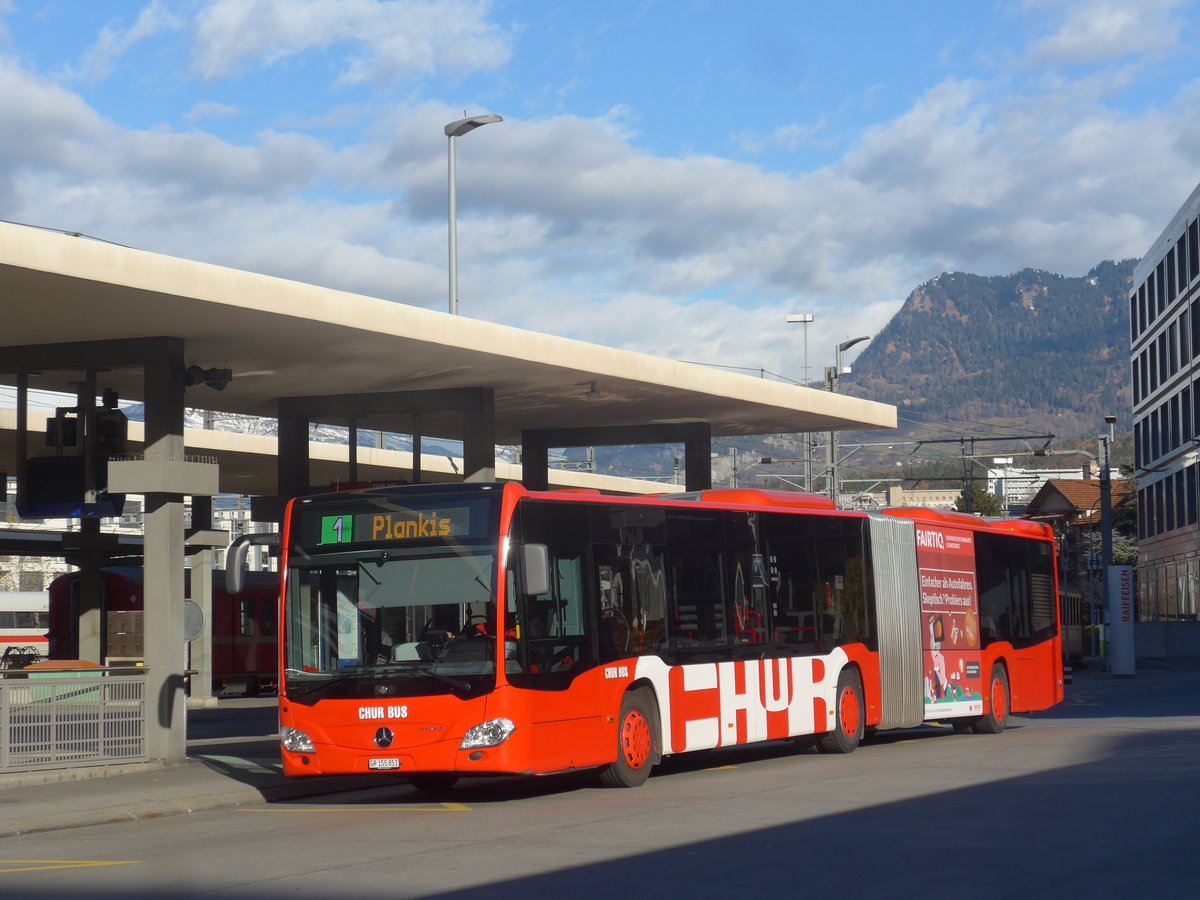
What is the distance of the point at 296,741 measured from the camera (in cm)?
1548

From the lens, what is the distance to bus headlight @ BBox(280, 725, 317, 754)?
15375 millimetres

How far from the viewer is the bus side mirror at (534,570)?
47.8 feet

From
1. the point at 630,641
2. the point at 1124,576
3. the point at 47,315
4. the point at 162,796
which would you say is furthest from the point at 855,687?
the point at 1124,576

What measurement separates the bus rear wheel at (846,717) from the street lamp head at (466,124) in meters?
10.4

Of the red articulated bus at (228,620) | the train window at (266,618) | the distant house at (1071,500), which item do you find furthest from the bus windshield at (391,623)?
the distant house at (1071,500)

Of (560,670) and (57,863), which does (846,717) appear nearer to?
(560,670)

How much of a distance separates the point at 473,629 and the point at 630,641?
6.89ft

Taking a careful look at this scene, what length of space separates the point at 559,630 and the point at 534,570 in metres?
1.02

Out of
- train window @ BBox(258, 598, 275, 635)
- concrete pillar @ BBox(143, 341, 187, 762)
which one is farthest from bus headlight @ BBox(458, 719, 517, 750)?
train window @ BBox(258, 598, 275, 635)

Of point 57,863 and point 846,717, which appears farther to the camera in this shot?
point 846,717

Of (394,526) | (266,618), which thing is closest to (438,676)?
(394,526)

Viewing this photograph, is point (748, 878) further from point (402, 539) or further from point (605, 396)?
point (605, 396)

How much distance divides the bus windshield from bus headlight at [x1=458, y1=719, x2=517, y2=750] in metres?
0.34

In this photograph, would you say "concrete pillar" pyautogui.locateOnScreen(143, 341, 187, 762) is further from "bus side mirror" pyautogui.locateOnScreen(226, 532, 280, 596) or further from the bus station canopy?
"bus side mirror" pyautogui.locateOnScreen(226, 532, 280, 596)
